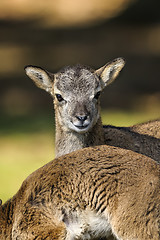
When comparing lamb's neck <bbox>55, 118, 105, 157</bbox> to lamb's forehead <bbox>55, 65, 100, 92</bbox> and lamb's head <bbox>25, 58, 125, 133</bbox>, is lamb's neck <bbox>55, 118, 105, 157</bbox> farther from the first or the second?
lamb's forehead <bbox>55, 65, 100, 92</bbox>

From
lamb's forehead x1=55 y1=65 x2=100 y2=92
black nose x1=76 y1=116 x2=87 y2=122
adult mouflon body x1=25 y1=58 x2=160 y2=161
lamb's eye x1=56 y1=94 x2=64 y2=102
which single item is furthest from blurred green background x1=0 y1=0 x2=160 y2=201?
black nose x1=76 y1=116 x2=87 y2=122

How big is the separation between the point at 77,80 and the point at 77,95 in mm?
260

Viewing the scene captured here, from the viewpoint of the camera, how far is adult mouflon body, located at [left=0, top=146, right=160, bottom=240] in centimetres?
740

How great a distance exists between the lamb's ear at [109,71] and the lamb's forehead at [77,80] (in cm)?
30

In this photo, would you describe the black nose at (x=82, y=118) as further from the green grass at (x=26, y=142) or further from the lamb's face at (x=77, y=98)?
the green grass at (x=26, y=142)

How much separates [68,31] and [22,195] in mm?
24074

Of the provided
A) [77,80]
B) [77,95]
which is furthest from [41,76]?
[77,95]

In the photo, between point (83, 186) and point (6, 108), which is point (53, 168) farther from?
point (6, 108)

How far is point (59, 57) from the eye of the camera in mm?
27875

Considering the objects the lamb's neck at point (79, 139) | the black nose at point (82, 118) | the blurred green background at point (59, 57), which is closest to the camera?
the black nose at point (82, 118)

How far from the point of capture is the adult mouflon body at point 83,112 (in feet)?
33.7

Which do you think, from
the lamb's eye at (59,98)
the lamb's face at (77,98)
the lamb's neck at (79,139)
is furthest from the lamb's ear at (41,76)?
the lamb's neck at (79,139)

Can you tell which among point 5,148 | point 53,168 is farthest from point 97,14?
point 53,168

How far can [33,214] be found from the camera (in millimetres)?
7652
